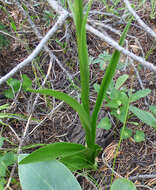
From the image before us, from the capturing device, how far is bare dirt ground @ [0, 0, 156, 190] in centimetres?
88

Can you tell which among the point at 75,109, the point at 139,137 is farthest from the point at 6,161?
the point at 139,137

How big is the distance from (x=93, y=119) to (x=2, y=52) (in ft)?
2.34

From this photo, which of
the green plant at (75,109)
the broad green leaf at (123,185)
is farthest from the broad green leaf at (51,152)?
the broad green leaf at (123,185)

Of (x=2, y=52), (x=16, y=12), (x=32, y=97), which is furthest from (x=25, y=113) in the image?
(x=16, y=12)

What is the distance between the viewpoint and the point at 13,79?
1.06 meters

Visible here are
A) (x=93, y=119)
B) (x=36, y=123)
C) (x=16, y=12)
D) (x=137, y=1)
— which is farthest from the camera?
(x=137, y=1)

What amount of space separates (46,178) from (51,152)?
71 millimetres

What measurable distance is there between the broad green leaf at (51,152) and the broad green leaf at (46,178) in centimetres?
3

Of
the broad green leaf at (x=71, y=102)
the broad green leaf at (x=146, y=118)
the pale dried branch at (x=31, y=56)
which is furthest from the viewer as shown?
the broad green leaf at (x=146, y=118)

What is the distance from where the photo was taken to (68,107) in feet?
3.50

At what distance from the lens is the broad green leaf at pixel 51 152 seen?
22.9 inches

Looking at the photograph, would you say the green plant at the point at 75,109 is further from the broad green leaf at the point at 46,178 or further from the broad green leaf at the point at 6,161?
the broad green leaf at the point at 6,161

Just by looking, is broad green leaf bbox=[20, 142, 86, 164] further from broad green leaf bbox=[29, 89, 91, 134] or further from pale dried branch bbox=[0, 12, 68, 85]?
pale dried branch bbox=[0, 12, 68, 85]

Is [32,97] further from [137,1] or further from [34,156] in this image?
[137,1]
